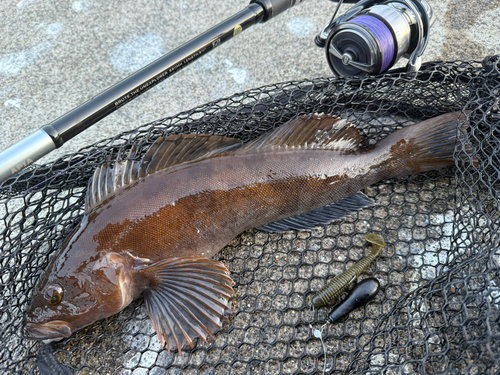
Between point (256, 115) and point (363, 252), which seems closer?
point (363, 252)

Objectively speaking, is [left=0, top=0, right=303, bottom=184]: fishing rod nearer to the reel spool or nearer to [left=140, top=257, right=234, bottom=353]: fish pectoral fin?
the reel spool

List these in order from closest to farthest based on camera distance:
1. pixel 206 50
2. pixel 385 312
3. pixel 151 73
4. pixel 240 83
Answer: pixel 385 312 → pixel 151 73 → pixel 206 50 → pixel 240 83

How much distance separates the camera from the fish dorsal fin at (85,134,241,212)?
85.7 inches

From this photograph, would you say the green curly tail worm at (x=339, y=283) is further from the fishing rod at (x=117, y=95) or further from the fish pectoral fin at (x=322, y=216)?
the fishing rod at (x=117, y=95)

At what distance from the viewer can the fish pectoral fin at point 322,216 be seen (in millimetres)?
2377

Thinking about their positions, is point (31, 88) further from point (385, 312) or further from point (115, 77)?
point (385, 312)

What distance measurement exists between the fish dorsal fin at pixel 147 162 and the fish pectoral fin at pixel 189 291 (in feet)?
1.57

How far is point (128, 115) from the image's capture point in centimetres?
353

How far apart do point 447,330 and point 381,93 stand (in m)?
1.45

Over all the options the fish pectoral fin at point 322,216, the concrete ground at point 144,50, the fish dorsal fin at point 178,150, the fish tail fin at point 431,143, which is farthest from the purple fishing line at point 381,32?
the concrete ground at point 144,50

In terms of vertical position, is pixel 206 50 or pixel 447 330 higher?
pixel 206 50

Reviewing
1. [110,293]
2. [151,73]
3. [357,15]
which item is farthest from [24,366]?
[357,15]

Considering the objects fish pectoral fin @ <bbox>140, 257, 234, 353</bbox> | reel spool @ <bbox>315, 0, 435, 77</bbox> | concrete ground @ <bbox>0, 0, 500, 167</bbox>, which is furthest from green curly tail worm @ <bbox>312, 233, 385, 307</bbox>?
concrete ground @ <bbox>0, 0, 500, 167</bbox>

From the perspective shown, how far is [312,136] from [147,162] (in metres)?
0.94
